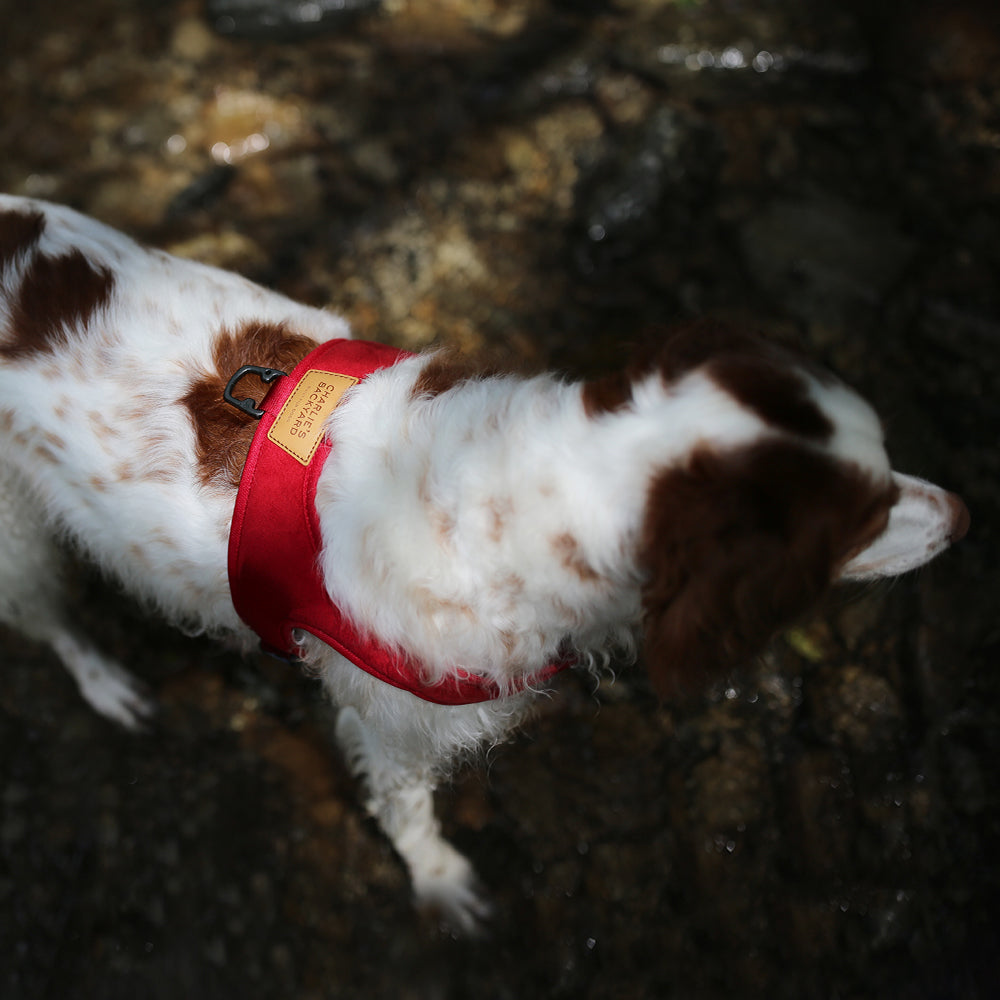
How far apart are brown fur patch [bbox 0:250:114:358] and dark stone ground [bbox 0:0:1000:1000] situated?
151 centimetres

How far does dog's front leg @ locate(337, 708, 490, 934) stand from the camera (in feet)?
7.63

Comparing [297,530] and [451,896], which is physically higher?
[297,530]

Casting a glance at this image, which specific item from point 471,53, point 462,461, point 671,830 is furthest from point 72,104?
point 671,830

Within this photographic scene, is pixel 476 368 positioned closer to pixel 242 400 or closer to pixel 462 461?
pixel 462 461

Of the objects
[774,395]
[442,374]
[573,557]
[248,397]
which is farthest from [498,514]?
[248,397]

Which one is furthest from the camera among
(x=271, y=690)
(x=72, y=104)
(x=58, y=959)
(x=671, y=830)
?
(x=72, y=104)

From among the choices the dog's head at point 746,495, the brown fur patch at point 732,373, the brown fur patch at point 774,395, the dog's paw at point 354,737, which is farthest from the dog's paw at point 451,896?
the brown fur patch at point 774,395

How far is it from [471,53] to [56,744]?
3701 millimetres

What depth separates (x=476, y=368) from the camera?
5.93ft

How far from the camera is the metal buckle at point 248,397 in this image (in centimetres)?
174

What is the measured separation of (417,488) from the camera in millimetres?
1630

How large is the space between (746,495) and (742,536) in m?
0.07

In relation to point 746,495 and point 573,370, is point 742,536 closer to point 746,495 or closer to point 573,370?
point 746,495

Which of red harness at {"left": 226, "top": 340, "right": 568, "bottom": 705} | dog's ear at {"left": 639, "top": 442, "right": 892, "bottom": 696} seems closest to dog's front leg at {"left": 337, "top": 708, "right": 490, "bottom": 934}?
red harness at {"left": 226, "top": 340, "right": 568, "bottom": 705}
